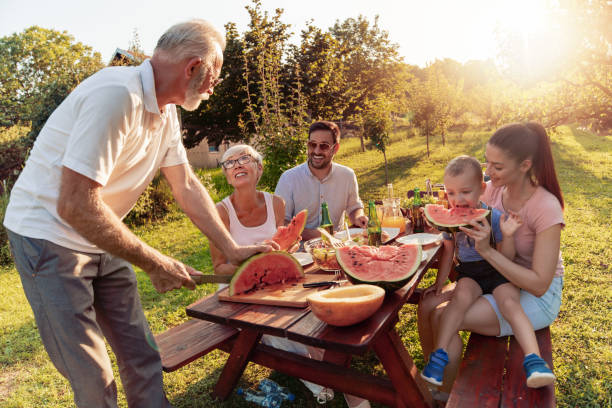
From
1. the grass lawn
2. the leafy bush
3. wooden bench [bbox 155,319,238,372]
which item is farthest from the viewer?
the leafy bush

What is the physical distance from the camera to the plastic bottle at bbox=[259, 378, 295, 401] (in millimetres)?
3206

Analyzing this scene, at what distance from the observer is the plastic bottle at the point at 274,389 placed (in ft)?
10.5

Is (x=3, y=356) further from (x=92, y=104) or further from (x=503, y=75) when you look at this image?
(x=503, y=75)

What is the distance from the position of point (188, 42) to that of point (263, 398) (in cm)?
272

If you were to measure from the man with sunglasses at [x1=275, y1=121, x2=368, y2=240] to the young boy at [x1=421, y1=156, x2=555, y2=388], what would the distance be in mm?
1967

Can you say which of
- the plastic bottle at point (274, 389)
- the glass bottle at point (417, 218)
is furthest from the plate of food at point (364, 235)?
the plastic bottle at point (274, 389)

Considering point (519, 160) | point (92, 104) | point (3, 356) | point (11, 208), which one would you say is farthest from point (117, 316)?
point (3, 356)

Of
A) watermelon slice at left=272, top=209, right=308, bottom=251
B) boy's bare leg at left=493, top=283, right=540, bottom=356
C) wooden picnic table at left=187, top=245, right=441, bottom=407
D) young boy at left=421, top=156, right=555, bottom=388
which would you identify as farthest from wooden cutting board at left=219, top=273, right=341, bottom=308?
→ boy's bare leg at left=493, top=283, right=540, bottom=356

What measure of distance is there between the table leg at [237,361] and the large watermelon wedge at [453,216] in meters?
1.52

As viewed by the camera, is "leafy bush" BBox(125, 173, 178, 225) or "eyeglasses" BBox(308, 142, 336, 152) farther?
"leafy bush" BBox(125, 173, 178, 225)

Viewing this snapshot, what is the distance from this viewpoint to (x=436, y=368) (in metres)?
2.27

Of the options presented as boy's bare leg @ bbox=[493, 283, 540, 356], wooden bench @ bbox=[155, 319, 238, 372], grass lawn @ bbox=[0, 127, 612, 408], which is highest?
boy's bare leg @ bbox=[493, 283, 540, 356]

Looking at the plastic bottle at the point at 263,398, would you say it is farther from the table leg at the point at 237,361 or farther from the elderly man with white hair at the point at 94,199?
the elderly man with white hair at the point at 94,199

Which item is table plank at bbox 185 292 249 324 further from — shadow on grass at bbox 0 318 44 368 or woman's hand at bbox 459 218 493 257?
shadow on grass at bbox 0 318 44 368
